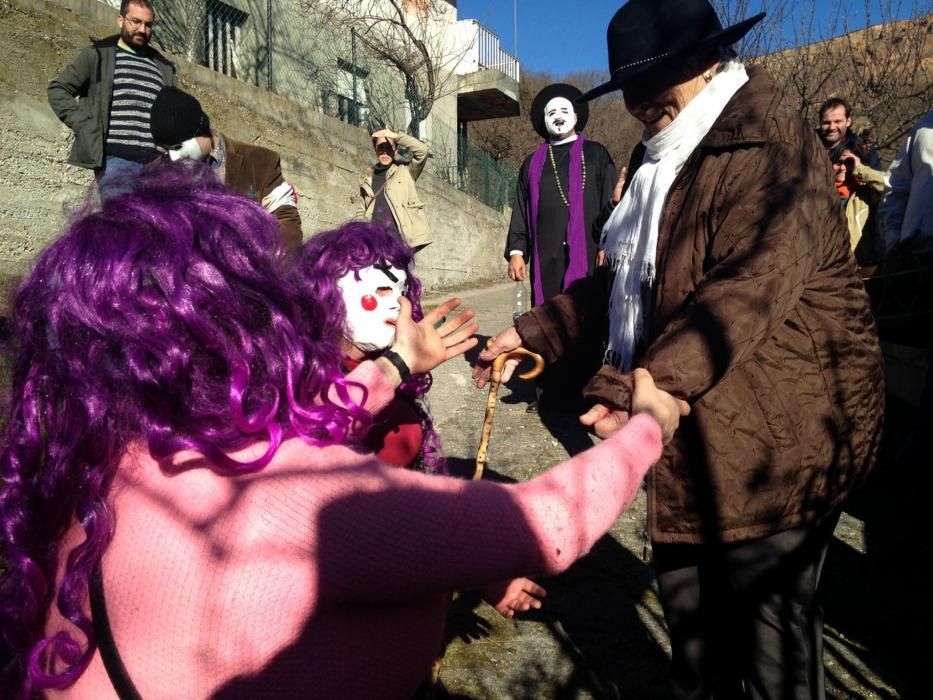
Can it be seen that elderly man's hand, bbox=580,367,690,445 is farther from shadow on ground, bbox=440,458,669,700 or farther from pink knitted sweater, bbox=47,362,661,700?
shadow on ground, bbox=440,458,669,700

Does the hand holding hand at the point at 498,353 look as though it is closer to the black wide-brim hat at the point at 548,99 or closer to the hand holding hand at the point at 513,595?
the hand holding hand at the point at 513,595

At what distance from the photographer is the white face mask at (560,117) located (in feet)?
17.4

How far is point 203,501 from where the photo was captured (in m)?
1.02

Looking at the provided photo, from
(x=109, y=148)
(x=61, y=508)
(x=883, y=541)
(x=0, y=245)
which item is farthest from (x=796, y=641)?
(x=0, y=245)

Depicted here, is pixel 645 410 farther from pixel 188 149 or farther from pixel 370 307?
pixel 188 149

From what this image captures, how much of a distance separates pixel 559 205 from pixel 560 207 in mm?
17

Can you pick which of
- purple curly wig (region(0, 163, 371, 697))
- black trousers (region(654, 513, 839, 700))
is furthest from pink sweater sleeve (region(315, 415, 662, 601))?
black trousers (region(654, 513, 839, 700))

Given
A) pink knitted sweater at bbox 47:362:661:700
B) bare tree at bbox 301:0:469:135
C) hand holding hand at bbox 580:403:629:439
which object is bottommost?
pink knitted sweater at bbox 47:362:661:700

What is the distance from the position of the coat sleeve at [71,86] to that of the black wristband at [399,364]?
4283mm

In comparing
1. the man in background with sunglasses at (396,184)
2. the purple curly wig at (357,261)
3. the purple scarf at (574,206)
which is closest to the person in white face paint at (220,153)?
the purple curly wig at (357,261)

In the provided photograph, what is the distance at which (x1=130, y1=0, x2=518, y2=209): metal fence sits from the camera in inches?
392

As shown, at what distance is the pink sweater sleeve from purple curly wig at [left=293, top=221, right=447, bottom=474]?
0.90 meters

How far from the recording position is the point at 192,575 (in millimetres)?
1021

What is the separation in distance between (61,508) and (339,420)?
455mm
